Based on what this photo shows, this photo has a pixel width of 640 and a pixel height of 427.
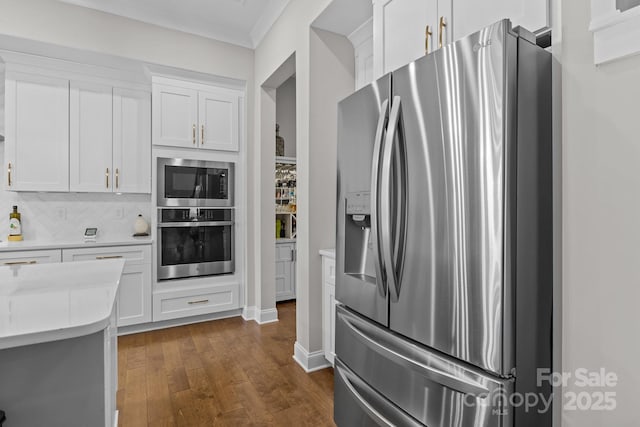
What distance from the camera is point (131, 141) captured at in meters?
3.55

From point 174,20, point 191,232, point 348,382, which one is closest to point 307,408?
point 348,382

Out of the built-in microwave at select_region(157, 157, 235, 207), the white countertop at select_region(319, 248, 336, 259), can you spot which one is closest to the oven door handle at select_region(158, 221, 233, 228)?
the built-in microwave at select_region(157, 157, 235, 207)

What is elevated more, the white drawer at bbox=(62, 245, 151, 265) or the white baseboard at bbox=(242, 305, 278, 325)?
the white drawer at bbox=(62, 245, 151, 265)

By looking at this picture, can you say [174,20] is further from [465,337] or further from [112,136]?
[465,337]

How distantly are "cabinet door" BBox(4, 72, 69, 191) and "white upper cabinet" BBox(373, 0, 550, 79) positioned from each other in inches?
122

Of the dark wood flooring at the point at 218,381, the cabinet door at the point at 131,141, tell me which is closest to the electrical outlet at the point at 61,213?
the cabinet door at the point at 131,141

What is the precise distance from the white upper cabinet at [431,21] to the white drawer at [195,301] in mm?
2791

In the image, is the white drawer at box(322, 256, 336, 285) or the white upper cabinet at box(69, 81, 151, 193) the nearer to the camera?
the white drawer at box(322, 256, 336, 285)

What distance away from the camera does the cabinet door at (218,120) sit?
3.54 metres

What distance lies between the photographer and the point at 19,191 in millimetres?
3164

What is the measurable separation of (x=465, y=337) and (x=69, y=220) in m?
3.92

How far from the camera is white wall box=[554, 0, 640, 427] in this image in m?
0.88

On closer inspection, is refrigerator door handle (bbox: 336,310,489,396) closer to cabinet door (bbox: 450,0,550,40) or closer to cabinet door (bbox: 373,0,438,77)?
cabinet door (bbox: 450,0,550,40)

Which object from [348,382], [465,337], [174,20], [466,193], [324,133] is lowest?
[348,382]
